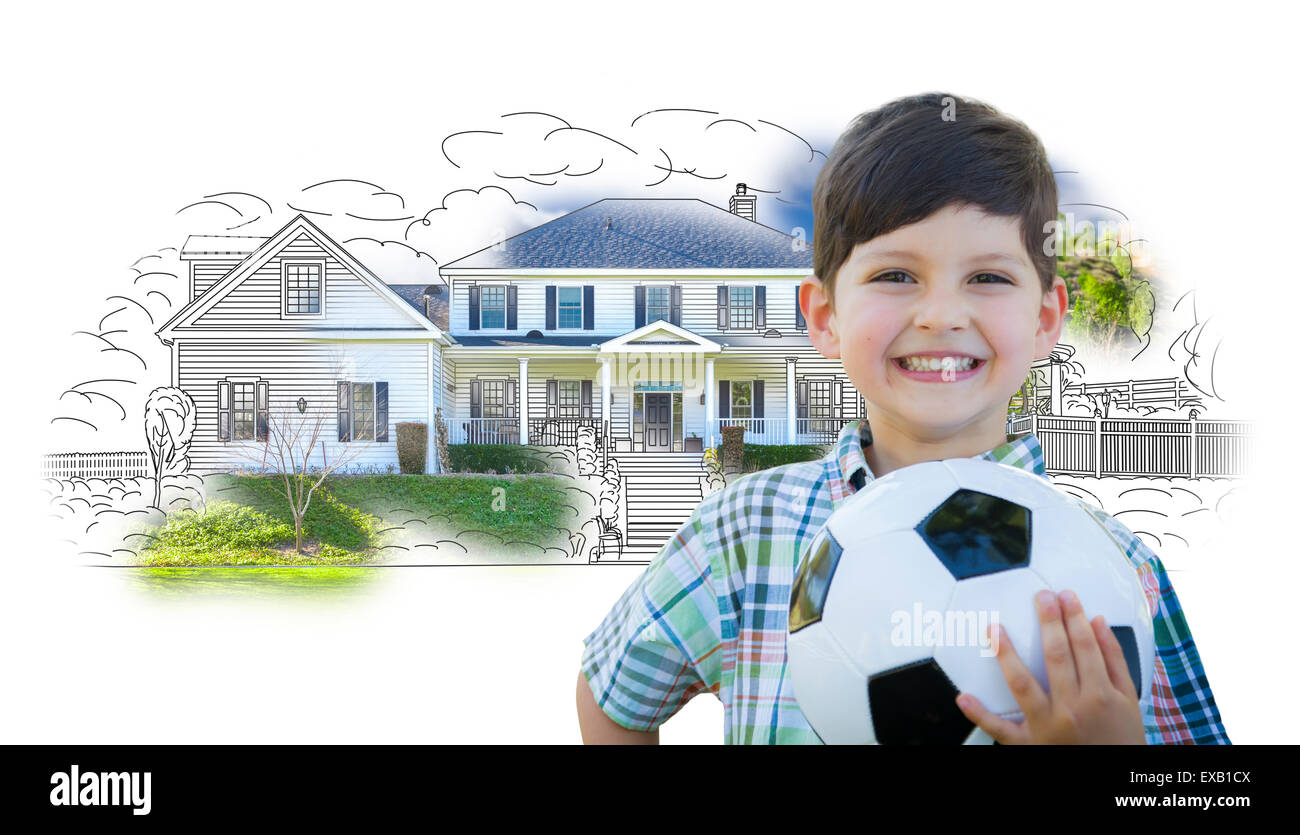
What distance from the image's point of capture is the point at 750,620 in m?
1.73

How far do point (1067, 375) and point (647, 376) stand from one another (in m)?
3.23

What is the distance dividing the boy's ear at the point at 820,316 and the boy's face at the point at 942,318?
0.14m

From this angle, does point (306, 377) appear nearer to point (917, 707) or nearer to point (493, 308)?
point (493, 308)

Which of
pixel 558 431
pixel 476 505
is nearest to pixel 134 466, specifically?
pixel 476 505

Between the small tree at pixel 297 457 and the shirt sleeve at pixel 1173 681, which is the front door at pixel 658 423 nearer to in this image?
the small tree at pixel 297 457

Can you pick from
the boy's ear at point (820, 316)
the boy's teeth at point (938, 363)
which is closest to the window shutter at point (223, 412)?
the boy's ear at point (820, 316)

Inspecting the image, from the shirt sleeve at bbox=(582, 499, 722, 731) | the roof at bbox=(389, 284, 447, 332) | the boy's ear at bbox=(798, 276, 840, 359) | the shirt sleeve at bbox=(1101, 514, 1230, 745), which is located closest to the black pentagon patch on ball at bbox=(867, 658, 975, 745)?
the shirt sleeve at bbox=(582, 499, 722, 731)

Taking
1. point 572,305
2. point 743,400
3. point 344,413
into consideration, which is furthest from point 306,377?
point 743,400

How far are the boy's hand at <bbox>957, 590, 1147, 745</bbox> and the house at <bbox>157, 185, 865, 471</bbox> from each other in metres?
5.27

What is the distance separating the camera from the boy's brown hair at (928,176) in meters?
1.79

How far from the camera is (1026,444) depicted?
1819 mm

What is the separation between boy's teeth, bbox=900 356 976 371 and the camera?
1.78 m

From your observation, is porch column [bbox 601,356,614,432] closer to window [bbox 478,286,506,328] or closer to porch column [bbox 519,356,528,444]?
porch column [bbox 519,356,528,444]

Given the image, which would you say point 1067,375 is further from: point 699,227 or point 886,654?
point 886,654
